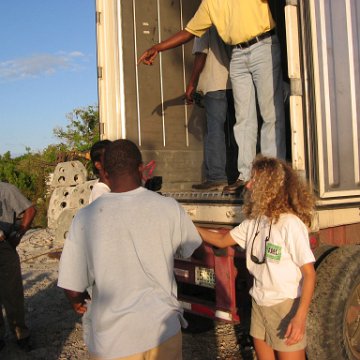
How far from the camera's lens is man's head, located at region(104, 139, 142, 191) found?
2033mm

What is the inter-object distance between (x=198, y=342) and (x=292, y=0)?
2913 mm

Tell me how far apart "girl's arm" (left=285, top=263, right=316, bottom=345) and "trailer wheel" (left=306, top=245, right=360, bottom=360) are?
575 millimetres

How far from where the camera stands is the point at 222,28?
12.7ft

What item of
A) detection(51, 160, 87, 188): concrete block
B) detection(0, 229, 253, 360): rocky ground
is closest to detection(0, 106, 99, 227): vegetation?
detection(51, 160, 87, 188): concrete block

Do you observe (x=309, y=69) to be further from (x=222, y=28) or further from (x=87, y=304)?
(x=87, y=304)

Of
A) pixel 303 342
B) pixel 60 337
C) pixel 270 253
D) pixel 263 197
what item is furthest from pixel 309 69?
pixel 60 337

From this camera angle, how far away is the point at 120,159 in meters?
2.03

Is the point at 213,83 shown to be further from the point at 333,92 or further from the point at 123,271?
the point at 123,271

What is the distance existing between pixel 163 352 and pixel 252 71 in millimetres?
2504

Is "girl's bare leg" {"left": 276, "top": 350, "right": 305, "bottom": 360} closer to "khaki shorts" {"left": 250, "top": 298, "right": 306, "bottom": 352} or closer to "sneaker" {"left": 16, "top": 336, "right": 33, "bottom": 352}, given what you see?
"khaki shorts" {"left": 250, "top": 298, "right": 306, "bottom": 352}

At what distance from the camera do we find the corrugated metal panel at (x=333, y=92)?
9.81 ft

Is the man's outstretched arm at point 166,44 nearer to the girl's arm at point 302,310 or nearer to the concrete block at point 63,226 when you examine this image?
the girl's arm at point 302,310

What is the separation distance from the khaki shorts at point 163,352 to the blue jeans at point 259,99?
1.79m

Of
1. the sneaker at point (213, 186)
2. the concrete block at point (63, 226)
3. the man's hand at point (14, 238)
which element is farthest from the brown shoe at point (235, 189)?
the concrete block at point (63, 226)
